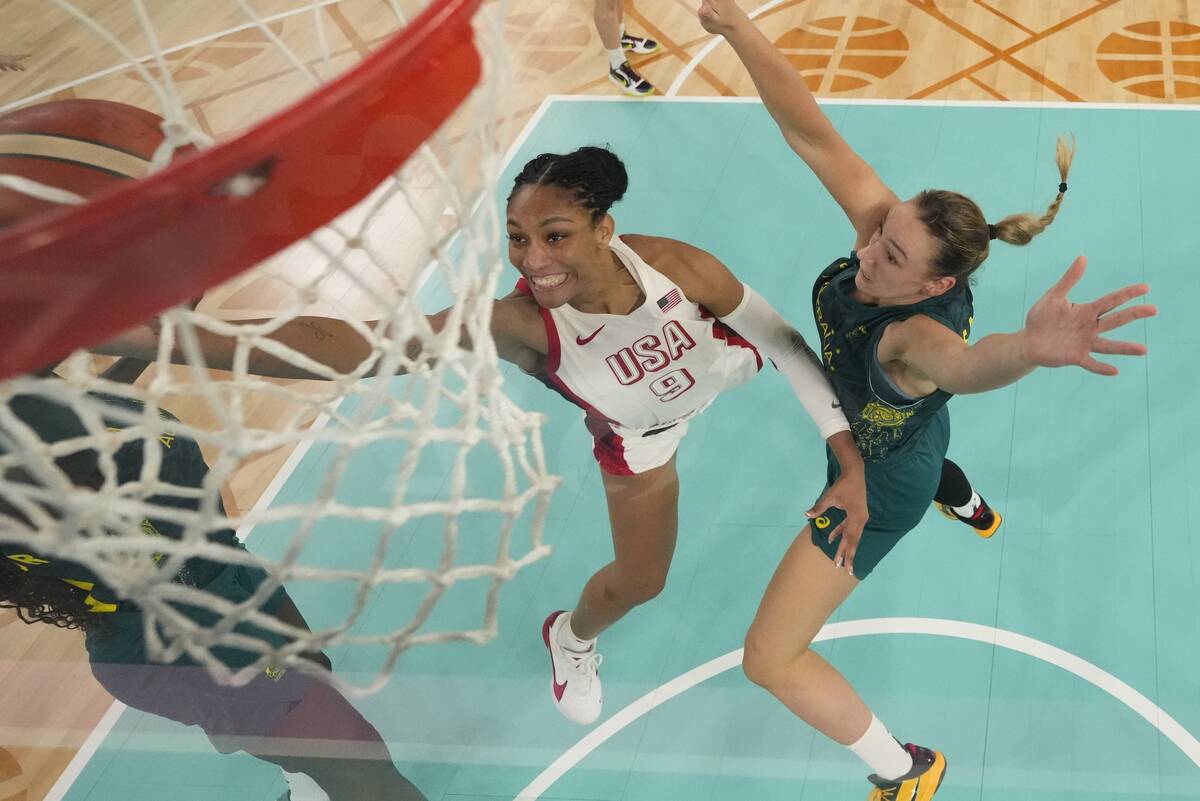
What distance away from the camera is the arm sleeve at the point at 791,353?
6.26 feet

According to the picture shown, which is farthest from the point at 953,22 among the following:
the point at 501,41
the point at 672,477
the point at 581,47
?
the point at 501,41

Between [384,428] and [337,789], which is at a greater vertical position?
[384,428]

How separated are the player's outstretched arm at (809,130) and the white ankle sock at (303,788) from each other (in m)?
1.57

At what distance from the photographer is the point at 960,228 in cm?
166

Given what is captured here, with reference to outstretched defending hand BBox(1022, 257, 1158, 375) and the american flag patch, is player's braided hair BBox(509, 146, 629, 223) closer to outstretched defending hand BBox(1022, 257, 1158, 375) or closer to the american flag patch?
the american flag patch

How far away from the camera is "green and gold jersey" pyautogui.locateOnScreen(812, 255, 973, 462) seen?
5.81 ft

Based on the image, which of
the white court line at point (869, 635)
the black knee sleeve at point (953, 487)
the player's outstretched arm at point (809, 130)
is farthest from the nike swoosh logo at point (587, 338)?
the black knee sleeve at point (953, 487)

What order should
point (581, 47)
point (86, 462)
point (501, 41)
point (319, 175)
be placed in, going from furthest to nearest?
point (581, 47) → point (86, 462) → point (501, 41) → point (319, 175)

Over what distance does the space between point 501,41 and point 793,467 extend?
5.36 feet

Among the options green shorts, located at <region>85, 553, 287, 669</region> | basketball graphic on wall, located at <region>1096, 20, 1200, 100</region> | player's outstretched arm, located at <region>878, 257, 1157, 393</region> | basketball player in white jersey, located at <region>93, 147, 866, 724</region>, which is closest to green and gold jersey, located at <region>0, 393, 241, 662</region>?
green shorts, located at <region>85, 553, 287, 669</region>

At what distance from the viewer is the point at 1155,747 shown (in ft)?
6.97

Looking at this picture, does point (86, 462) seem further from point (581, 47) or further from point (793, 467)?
point (581, 47)

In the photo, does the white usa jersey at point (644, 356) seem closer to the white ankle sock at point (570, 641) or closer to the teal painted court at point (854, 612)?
the teal painted court at point (854, 612)

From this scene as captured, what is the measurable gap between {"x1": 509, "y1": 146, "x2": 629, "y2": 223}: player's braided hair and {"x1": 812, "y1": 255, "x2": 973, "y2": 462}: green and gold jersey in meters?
0.48
